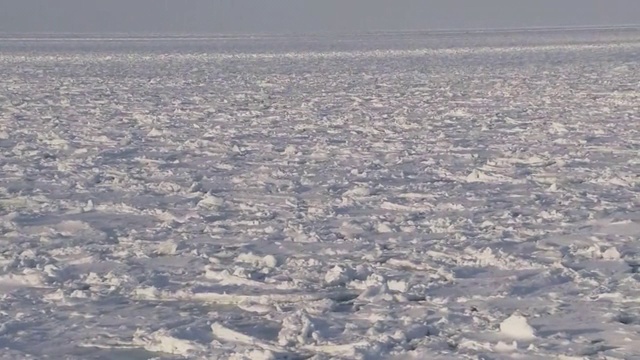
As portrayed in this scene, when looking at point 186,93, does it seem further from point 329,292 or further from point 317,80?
point 329,292

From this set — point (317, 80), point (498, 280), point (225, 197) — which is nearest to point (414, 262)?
point (498, 280)

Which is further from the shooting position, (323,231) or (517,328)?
(323,231)

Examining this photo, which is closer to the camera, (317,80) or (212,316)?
(212,316)

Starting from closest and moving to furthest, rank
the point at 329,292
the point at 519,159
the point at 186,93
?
1. the point at 329,292
2. the point at 519,159
3. the point at 186,93

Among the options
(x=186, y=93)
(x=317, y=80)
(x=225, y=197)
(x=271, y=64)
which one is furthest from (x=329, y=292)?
(x=271, y=64)

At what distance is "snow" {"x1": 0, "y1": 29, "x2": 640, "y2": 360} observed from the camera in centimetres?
377

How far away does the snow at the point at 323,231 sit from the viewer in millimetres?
3768

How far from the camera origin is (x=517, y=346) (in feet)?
11.7

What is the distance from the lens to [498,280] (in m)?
4.35

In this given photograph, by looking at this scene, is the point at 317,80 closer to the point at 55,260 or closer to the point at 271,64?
the point at 271,64

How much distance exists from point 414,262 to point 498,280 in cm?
44

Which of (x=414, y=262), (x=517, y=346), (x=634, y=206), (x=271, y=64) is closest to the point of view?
(x=517, y=346)

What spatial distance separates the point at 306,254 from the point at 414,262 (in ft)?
1.73

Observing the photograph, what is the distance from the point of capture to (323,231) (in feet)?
17.4
